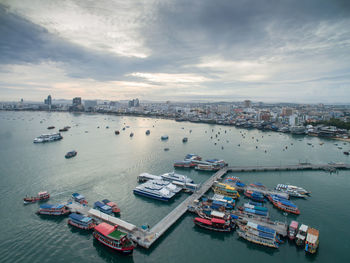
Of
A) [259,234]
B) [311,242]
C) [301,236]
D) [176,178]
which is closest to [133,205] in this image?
[176,178]

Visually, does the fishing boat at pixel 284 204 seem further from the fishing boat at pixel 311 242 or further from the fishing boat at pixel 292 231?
the fishing boat at pixel 311 242

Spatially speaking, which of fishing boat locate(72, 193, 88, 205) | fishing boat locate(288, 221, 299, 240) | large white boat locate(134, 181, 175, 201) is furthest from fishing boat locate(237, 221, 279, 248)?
fishing boat locate(72, 193, 88, 205)

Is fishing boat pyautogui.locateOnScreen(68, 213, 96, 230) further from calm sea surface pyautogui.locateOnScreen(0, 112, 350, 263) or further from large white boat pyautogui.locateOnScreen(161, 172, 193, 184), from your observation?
large white boat pyautogui.locateOnScreen(161, 172, 193, 184)

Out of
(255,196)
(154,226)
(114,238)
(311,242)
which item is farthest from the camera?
(255,196)

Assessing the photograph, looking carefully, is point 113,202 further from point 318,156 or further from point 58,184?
point 318,156

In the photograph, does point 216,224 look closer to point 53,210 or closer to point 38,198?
point 53,210

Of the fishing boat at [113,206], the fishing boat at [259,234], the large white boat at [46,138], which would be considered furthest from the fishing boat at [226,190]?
the large white boat at [46,138]

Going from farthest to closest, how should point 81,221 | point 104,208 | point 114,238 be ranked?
point 104,208, point 81,221, point 114,238
